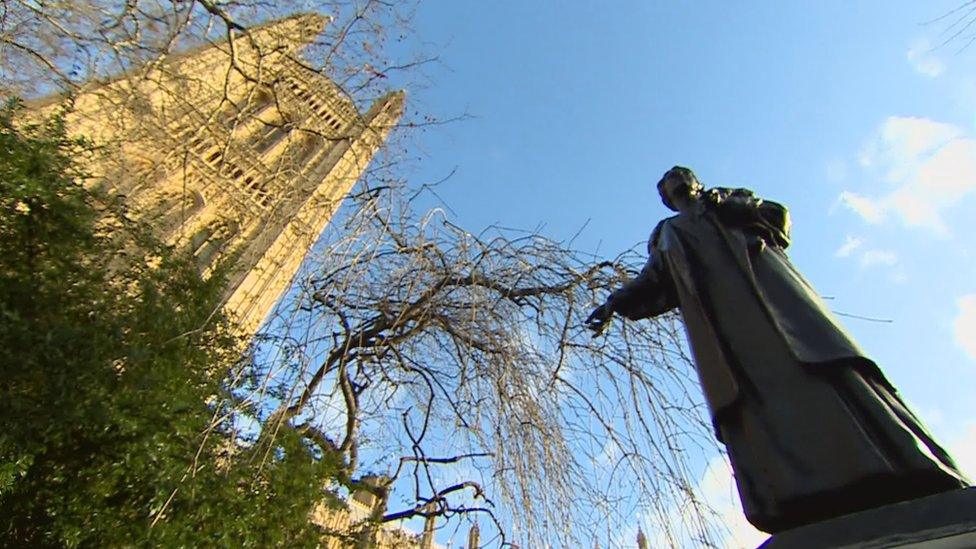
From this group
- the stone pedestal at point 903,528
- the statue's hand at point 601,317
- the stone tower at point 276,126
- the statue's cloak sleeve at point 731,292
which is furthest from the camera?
the stone tower at point 276,126

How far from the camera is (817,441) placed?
1.73m

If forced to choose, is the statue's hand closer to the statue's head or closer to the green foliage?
Answer: the statue's head

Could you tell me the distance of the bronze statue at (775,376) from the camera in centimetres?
162

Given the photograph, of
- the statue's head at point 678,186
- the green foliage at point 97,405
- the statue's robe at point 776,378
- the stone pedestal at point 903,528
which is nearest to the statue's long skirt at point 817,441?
the statue's robe at point 776,378

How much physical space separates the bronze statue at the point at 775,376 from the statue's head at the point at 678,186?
5.2 inches

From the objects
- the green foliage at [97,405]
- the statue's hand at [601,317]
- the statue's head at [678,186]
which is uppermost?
the statue's head at [678,186]

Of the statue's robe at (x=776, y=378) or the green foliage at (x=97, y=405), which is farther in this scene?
the green foliage at (x=97, y=405)

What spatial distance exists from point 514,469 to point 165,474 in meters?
3.11

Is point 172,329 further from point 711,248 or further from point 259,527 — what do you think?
point 711,248

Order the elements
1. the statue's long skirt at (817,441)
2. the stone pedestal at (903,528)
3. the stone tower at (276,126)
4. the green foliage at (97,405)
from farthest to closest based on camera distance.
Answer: the stone tower at (276,126)
the green foliage at (97,405)
the statue's long skirt at (817,441)
the stone pedestal at (903,528)

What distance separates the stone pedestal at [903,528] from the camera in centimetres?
129

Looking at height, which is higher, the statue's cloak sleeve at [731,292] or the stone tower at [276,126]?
the stone tower at [276,126]

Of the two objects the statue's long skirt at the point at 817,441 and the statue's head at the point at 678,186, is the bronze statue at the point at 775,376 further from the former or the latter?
the statue's head at the point at 678,186

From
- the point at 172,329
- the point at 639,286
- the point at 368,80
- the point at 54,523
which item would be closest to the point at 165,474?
the point at 54,523
